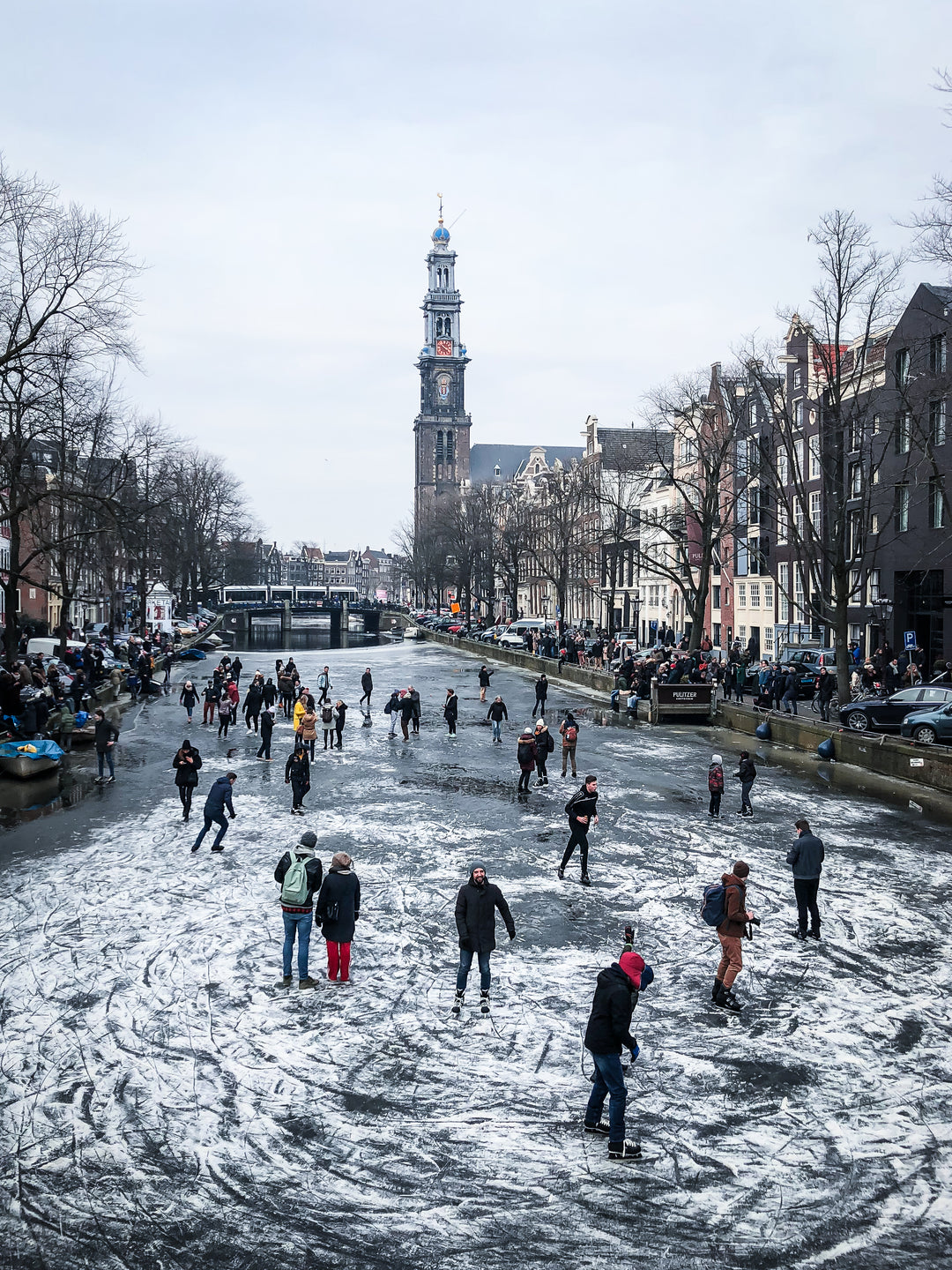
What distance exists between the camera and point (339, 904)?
36.7 feet

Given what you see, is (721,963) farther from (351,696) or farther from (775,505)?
(775,505)

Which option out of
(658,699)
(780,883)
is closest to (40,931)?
(780,883)

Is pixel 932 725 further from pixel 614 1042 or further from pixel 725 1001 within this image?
pixel 614 1042

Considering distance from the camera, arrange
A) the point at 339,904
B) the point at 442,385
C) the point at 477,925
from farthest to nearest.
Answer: the point at 442,385 < the point at 339,904 < the point at 477,925

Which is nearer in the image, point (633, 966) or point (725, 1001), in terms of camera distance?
point (633, 966)

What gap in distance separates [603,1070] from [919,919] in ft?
25.4

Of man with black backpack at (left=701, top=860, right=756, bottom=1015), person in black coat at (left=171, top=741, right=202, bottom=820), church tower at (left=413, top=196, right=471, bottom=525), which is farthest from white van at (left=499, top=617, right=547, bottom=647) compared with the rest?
church tower at (left=413, top=196, right=471, bottom=525)

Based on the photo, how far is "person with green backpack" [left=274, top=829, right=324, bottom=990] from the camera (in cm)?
1131

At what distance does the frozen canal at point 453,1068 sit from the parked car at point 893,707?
11017mm

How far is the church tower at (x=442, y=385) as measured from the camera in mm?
184875

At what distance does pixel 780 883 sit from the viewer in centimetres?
1586

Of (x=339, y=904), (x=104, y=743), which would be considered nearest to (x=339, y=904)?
(x=339, y=904)

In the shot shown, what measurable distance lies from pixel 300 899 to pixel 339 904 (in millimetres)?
454

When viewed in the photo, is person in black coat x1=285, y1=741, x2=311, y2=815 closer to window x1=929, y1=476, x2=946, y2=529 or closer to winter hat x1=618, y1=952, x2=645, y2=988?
winter hat x1=618, y1=952, x2=645, y2=988
